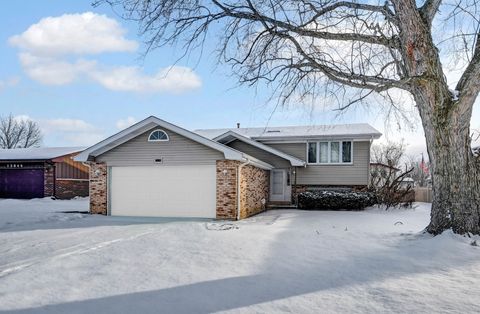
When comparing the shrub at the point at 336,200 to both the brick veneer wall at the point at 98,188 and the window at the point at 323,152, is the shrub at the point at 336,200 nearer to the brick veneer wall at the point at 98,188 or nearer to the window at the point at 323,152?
the window at the point at 323,152

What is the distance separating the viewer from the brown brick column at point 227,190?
13500 millimetres

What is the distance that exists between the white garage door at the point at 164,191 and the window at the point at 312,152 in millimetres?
7390

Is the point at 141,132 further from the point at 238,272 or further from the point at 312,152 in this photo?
the point at 238,272

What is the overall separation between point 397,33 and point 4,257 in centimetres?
940

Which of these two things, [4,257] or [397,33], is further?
[397,33]

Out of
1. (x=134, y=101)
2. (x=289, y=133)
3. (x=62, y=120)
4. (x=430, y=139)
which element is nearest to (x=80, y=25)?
(x=134, y=101)

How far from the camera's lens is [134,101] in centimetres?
1307

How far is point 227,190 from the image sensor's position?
1355 cm

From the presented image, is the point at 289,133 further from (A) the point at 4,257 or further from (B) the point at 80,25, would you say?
(A) the point at 4,257

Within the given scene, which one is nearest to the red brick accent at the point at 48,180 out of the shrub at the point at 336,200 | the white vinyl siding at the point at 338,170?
the white vinyl siding at the point at 338,170

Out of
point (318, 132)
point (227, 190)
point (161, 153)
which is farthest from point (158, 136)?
point (318, 132)

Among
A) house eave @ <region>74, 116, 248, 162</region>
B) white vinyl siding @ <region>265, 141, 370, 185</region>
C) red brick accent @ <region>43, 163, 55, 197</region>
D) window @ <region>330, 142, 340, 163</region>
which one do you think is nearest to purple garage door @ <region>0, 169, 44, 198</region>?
red brick accent @ <region>43, 163, 55, 197</region>

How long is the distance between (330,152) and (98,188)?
11063 millimetres

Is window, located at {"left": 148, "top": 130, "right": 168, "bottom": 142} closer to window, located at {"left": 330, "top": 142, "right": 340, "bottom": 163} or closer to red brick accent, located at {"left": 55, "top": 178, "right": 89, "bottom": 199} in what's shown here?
window, located at {"left": 330, "top": 142, "right": 340, "bottom": 163}
